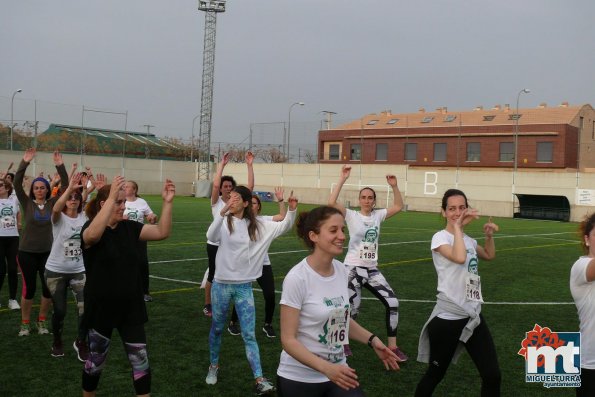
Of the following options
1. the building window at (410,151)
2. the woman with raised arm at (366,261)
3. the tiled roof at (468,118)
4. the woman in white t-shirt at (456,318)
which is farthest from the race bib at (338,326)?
the building window at (410,151)

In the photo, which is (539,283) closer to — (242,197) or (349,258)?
(349,258)

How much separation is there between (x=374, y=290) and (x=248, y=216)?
2072mm

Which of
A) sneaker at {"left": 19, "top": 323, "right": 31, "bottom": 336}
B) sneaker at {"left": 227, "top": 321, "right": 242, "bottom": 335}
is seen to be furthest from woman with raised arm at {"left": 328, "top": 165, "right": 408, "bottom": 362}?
sneaker at {"left": 19, "top": 323, "right": 31, "bottom": 336}

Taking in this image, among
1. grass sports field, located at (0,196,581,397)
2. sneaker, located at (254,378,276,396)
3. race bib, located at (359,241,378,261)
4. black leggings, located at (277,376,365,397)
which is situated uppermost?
race bib, located at (359,241,378,261)

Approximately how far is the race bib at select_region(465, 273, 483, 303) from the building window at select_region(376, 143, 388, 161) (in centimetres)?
5980

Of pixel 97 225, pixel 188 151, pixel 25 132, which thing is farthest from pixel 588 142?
pixel 97 225

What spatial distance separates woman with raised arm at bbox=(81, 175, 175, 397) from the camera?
5188mm

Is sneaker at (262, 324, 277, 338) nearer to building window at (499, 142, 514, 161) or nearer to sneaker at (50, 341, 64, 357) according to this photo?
sneaker at (50, 341, 64, 357)

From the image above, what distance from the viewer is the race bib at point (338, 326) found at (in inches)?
158

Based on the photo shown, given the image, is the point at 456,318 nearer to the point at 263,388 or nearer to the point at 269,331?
the point at 263,388

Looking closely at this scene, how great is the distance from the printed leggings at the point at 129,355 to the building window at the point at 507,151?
57423 millimetres

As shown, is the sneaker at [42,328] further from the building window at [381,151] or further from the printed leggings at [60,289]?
the building window at [381,151]

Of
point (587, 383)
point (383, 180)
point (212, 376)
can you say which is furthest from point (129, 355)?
point (383, 180)

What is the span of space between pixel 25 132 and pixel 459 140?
1404 inches
